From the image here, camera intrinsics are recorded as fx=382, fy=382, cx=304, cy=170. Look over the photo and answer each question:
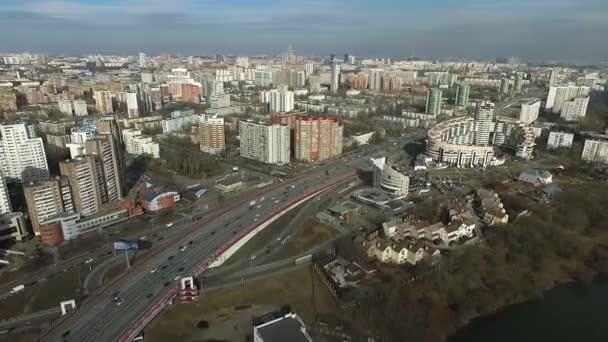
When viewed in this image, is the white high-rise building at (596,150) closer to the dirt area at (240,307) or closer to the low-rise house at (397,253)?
the low-rise house at (397,253)

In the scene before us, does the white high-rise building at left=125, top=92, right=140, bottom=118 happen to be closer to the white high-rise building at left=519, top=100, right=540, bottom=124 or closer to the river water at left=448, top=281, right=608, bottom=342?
the river water at left=448, top=281, right=608, bottom=342

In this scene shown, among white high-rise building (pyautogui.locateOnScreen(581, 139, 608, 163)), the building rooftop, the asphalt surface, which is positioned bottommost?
the asphalt surface

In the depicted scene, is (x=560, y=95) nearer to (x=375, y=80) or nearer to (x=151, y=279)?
(x=375, y=80)

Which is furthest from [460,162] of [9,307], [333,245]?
[9,307]

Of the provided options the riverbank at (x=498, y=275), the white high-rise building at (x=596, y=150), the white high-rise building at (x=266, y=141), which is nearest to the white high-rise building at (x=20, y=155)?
the white high-rise building at (x=266, y=141)

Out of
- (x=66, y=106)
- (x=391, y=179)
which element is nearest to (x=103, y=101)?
(x=66, y=106)

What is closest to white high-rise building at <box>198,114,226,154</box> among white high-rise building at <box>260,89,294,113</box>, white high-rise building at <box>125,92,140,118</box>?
white high-rise building at <box>125,92,140,118</box>
